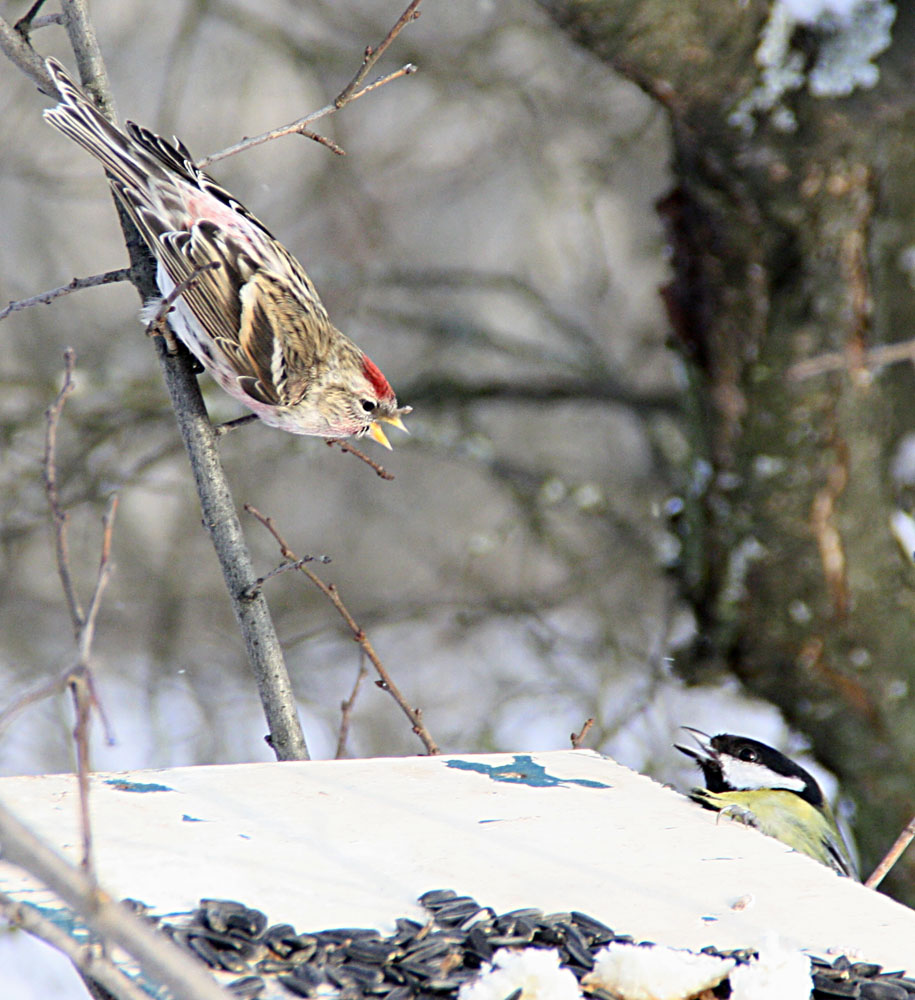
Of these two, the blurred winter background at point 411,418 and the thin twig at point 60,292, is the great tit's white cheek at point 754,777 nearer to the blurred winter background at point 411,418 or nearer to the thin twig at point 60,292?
the thin twig at point 60,292

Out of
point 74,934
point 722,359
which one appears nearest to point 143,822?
point 74,934

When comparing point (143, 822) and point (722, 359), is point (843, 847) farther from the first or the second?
point (722, 359)

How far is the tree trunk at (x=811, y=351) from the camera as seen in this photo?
4809 mm

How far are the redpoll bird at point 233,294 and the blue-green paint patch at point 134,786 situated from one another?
98cm

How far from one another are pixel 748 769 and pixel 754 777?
0.10 ft

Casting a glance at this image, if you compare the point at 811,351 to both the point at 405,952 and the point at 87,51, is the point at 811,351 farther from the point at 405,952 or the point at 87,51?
the point at 405,952

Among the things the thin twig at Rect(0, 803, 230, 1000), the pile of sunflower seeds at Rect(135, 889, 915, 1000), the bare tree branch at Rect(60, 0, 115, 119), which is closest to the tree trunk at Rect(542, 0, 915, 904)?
the bare tree branch at Rect(60, 0, 115, 119)

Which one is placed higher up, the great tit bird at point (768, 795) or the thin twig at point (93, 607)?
the thin twig at point (93, 607)

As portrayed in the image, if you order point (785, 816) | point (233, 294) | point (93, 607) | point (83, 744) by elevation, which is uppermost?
point (233, 294)

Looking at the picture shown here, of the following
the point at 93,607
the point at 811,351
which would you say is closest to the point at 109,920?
the point at 93,607

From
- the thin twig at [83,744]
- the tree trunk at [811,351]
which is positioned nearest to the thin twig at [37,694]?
the thin twig at [83,744]

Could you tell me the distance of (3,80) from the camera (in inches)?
231

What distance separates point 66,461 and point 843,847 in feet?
15.0

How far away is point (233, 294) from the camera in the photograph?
280 cm
